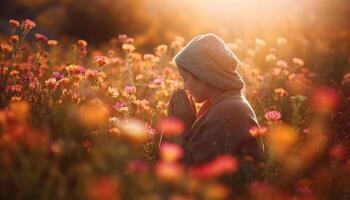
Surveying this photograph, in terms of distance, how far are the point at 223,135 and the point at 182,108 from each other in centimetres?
46

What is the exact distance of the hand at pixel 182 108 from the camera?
388 centimetres

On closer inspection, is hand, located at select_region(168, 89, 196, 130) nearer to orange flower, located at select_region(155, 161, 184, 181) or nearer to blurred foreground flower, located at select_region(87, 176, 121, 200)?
orange flower, located at select_region(155, 161, 184, 181)

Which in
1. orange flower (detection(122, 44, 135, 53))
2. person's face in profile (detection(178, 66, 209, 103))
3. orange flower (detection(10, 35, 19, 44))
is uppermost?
orange flower (detection(10, 35, 19, 44))

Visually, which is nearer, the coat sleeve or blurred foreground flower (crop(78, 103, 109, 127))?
blurred foreground flower (crop(78, 103, 109, 127))

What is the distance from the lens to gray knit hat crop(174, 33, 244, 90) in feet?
12.2

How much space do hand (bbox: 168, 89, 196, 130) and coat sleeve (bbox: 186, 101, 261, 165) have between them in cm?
29

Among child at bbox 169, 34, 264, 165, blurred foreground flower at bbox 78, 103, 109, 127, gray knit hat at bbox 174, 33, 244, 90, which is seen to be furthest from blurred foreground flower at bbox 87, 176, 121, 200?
gray knit hat at bbox 174, 33, 244, 90

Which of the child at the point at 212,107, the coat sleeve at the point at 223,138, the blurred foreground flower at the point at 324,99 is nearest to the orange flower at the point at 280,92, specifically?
the blurred foreground flower at the point at 324,99

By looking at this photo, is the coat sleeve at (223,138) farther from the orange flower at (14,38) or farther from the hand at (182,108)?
the orange flower at (14,38)

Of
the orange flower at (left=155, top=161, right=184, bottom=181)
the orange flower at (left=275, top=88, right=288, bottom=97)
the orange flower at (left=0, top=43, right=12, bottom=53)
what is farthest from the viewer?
the orange flower at (left=275, top=88, right=288, bottom=97)

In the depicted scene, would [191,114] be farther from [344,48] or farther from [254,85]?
[344,48]

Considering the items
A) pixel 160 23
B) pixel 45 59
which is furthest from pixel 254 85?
pixel 160 23

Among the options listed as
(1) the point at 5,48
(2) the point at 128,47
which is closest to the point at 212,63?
(2) the point at 128,47

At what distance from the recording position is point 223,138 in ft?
11.5
